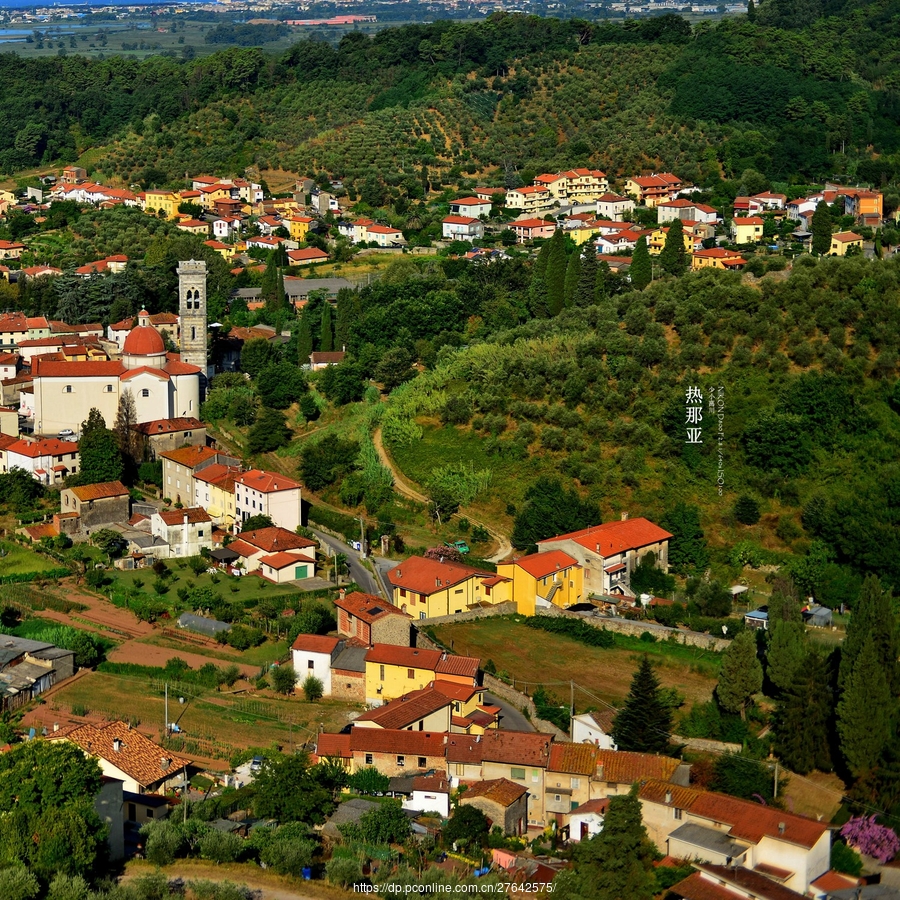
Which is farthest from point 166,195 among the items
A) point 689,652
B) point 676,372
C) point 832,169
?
point 689,652

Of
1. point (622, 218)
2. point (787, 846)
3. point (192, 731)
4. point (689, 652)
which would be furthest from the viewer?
point (622, 218)

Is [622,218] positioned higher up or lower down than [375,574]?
higher up

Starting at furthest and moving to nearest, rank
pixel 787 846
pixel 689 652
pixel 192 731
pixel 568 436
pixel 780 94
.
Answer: pixel 780 94 → pixel 568 436 → pixel 689 652 → pixel 192 731 → pixel 787 846

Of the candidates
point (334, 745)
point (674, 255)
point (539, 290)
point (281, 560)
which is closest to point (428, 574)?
point (281, 560)

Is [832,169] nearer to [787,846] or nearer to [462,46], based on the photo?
[462,46]

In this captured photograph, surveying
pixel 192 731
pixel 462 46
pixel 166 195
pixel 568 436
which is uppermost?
pixel 462 46

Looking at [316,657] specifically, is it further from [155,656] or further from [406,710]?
[155,656]
